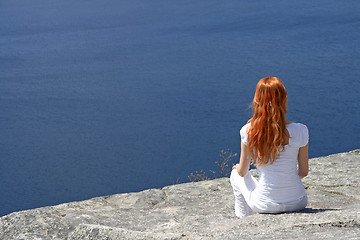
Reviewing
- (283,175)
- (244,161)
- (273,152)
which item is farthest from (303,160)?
(244,161)

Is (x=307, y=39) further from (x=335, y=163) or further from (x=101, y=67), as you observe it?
(x=335, y=163)

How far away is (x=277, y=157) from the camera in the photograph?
12.7ft

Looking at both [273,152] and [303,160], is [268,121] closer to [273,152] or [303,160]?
[273,152]

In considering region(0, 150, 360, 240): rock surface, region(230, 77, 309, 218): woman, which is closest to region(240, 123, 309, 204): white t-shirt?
region(230, 77, 309, 218): woman

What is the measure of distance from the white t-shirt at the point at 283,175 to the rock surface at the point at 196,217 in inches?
5.6

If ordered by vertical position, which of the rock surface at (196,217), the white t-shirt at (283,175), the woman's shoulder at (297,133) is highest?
the woman's shoulder at (297,133)

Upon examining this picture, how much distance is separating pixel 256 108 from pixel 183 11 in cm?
2945

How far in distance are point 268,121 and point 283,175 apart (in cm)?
48

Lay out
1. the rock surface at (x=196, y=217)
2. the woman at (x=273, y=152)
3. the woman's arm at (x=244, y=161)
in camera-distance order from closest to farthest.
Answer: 1. the rock surface at (x=196, y=217)
2. the woman at (x=273, y=152)
3. the woman's arm at (x=244, y=161)

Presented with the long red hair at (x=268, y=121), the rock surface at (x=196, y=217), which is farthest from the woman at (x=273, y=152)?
the rock surface at (x=196, y=217)

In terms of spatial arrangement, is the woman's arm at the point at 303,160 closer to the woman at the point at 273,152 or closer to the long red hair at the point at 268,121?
the woman at the point at 273,152

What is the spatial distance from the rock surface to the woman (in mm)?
109

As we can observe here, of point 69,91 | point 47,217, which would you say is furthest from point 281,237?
point 69,91

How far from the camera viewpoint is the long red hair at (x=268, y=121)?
3.70 metres
